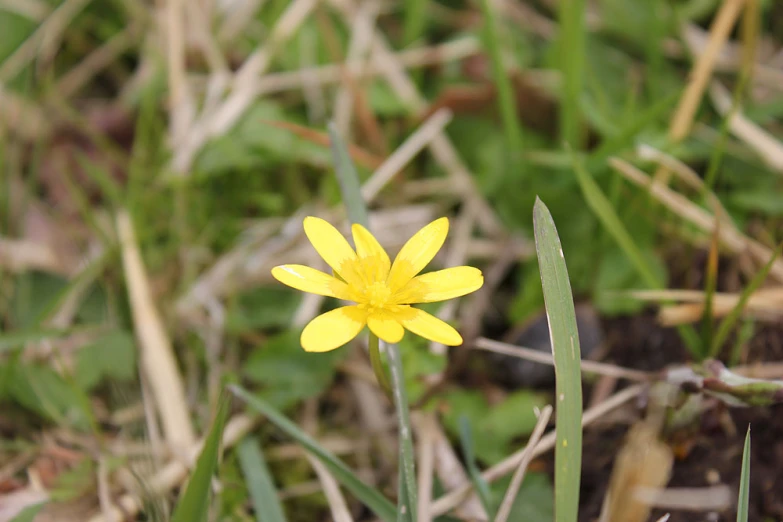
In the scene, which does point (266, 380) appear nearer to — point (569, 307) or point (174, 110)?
point (569, 307)

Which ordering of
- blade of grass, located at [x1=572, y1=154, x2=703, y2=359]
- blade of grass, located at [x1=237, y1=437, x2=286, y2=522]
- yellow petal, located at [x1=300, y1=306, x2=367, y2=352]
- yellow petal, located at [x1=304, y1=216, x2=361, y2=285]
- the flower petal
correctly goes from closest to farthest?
yellow petal, located at [x1=300, y1=306, x2=367, y2=352] < the flower petal < yellow petal, located at [x1=304, y1=216, x2=361, y2=285] < blade of grass, located at [x1=237, y1=437, x2=286, y2=522] < blade of grass, located at [x1=572, y1=154, x2=703, y2=359]

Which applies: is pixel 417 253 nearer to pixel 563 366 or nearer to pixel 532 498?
pixel 563 366

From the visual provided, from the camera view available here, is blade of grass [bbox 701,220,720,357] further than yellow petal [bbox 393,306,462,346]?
Yes

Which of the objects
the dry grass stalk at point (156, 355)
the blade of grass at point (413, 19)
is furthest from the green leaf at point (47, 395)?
the blade of grass at point (413, 19)

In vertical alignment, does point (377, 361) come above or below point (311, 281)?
below

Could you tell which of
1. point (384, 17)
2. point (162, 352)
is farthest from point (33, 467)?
point (384, 17)

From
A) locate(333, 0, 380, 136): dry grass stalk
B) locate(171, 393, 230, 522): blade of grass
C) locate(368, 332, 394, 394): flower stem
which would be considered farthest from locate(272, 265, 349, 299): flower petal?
locate(333, 0, 380, 136): dry grass stalk

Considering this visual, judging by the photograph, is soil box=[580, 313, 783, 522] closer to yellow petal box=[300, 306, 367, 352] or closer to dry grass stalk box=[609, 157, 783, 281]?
dry grass stalk box=[609, 157, 783, 281]

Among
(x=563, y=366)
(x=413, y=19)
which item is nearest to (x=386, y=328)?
(x=563, y=366)
